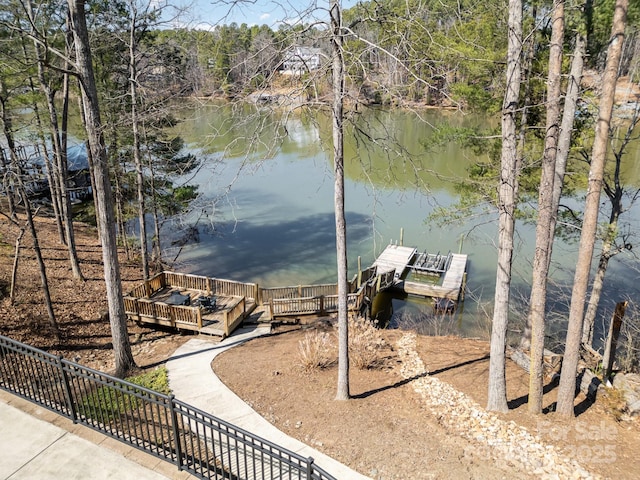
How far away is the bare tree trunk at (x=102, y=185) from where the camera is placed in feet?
25.4

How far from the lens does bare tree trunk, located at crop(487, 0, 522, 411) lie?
6594 mm

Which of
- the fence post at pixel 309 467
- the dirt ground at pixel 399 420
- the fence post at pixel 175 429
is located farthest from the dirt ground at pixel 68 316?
the fence post at pixel 309 467

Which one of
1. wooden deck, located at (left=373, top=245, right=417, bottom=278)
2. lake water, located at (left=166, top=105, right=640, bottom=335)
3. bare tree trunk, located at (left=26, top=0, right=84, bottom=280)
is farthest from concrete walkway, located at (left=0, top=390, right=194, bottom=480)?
wooden deck, located at (left=373, top=245, right=417, bottom=278)

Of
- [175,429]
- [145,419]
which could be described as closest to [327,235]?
[145,419]

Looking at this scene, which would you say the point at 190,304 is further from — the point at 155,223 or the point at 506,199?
the point at 506,199

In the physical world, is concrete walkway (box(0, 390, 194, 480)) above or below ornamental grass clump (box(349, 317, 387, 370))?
above

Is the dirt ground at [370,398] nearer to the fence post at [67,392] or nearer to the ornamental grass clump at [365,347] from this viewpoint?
the ornamental grass clump at [365,347]

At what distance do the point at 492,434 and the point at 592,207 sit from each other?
4.15 m

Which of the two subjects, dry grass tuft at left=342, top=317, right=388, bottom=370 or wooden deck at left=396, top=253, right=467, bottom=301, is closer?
dry grass tuft at left=342, top=317, right=388, bottom=370

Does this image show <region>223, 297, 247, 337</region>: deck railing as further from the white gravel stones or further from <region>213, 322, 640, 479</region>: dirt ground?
the white gravel stones

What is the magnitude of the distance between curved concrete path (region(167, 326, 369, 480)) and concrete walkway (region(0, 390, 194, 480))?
210cm

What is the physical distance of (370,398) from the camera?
8531mm

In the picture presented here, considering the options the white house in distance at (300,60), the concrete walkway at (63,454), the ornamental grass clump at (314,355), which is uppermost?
the white house in distance at (300,60)

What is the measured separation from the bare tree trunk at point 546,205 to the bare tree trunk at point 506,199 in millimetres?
586
